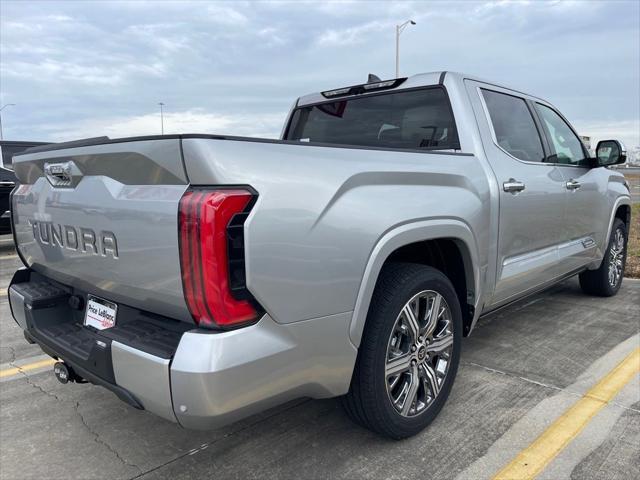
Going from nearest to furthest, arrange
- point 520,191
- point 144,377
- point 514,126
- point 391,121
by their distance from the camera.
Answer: point 144,377
point 520,191
point 391,121
point 514,126

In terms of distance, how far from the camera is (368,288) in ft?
7.18

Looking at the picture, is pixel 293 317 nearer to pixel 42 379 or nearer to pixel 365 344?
pixel 365 344

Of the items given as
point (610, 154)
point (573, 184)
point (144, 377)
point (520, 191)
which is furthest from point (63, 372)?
point (610, 154)

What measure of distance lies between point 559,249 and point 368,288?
94.5 inches

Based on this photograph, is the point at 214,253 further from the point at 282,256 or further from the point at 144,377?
the point at 144,377

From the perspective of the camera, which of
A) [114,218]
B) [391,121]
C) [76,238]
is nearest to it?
[114,218]

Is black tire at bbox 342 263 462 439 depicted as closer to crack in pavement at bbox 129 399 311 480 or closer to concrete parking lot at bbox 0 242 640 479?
concrete parking lot at bbox 0 242 640 479

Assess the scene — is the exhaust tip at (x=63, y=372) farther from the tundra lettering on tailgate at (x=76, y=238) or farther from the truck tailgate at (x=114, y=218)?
the tundra lettering on tailgate at (x=76, y=238)

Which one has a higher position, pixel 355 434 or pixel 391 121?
pixel 391 121

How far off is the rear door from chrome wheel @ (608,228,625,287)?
1.60 m

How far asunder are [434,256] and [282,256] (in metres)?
1.39

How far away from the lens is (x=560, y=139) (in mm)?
4281

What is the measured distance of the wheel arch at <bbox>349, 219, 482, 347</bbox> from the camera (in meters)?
2.19

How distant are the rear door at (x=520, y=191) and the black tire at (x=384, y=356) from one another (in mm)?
823
